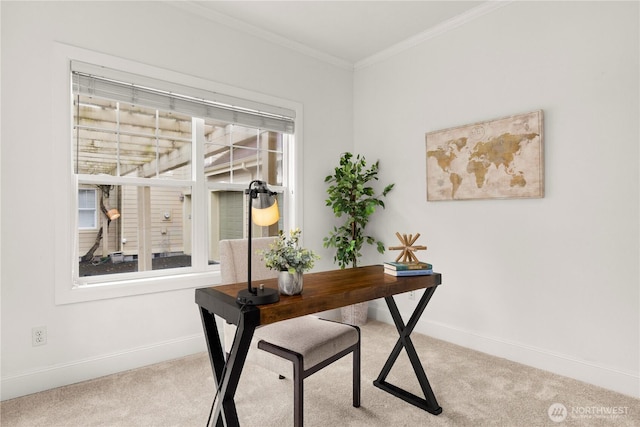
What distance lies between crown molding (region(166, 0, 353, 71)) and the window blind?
0.62 m

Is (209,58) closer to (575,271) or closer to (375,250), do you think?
(375,250)

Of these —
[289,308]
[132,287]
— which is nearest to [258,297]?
[289,308]

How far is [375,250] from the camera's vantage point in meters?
3.98

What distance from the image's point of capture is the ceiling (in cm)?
294

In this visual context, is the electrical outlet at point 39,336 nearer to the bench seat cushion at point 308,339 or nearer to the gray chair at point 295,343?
the gray chair at point 295,343

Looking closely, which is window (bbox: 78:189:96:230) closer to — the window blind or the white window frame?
the white window frame

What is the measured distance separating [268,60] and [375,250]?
2229mm

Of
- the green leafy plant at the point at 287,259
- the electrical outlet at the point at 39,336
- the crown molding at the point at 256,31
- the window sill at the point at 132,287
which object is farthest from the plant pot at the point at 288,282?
the crown molding at the point at 256,31

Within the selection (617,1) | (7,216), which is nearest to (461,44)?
(617,1)

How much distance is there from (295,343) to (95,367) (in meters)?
1.67

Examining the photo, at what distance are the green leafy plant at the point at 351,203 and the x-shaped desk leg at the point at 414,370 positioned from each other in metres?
1.36

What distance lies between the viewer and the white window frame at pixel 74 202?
7.86 ft

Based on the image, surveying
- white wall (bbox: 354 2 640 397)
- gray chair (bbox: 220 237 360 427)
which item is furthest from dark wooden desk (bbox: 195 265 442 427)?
white wall (bbox: 354 2 640 397)

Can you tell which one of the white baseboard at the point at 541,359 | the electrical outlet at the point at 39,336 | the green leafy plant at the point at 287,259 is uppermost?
the green leafy plant at the point at 287,259
